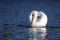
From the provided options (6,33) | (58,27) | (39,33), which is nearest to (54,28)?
(58,27)

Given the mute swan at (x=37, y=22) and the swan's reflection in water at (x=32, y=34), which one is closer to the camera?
the swan's reflection in water at (x=32, y=34)

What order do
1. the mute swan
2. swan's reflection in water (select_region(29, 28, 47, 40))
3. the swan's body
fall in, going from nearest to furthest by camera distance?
swan's reflection in water (select_region(29, 28, 47, 40)) → the mute swan → the swan's body

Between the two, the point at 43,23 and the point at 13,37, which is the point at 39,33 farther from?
the point at 43,23

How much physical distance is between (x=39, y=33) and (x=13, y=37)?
209 centimetres

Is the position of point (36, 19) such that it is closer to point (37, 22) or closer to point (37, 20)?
point (37, 20)

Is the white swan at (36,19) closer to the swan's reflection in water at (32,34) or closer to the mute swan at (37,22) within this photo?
the mute swan at (37,22)

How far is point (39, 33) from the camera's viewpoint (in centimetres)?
1823

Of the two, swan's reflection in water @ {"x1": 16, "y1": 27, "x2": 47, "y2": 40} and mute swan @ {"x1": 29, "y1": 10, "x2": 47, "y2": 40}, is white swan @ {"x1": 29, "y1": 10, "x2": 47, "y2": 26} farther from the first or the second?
swan's reflection in water @ {"x1": 16, "y1": 27, "x2": 47, "y2": 40}

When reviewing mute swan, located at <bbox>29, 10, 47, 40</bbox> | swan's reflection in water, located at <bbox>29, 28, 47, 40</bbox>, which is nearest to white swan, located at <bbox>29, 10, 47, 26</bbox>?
mute swan, located at <bbox>29, 10, 47, 40</bbox>

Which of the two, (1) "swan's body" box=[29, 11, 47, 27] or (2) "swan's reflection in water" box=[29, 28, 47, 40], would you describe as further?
(1) "swan's body" box=[29, 11, 47, 27]

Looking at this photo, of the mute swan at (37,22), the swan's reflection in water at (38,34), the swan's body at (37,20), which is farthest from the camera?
the swan's body at (37,20)

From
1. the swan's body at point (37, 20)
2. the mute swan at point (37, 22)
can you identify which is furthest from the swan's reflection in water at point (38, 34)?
the swan's body at point (37, 20)

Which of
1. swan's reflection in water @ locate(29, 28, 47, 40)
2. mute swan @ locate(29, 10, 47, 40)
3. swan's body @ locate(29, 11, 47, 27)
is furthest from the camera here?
swan's body @ locate(29, 11, 47, 27)

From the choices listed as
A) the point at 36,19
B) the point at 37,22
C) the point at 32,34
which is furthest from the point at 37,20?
the point at 32,34
